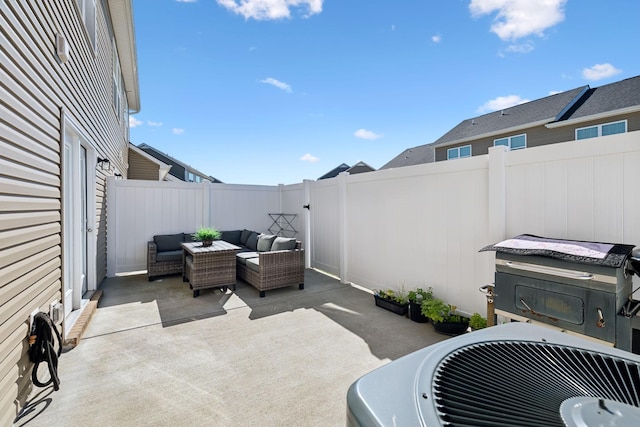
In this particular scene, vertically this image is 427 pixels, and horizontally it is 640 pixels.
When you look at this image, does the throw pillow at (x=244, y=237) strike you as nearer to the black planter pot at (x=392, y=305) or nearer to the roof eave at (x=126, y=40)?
the black planter pot at (x=392, y=305)

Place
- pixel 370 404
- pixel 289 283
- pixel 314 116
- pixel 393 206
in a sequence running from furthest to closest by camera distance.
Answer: pixel 314 116, pixel 289 283, pixel 393 206, pixel 370 404

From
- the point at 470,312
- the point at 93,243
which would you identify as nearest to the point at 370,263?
the point at 470,312

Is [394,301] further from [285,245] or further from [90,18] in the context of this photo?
[90,18]

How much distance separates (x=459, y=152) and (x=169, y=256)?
1307 cm

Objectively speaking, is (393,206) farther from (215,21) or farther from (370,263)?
(215,21)

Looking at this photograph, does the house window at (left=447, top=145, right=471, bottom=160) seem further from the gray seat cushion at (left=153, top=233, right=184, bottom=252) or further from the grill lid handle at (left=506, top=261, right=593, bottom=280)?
the grill lid handle at (left=506, top=261, right=593, bottom=280)

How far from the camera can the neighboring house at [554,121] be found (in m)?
9.69

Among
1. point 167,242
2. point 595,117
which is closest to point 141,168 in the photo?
point 167,242

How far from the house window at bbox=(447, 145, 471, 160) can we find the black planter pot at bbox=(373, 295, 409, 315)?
11.4 m

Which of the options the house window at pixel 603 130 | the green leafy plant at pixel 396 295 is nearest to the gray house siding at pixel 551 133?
the house window at pixel 603 130

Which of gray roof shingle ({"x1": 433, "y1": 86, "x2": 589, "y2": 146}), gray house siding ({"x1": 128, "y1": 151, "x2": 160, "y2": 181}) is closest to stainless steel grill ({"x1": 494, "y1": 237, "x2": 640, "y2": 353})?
gray roof shingle ({"x1": 433, "y1": 86, "x2": 589, "y2": 146})

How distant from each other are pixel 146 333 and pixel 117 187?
164 inches

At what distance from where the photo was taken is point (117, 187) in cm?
635

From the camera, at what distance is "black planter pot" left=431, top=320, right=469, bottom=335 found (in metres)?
3.36
